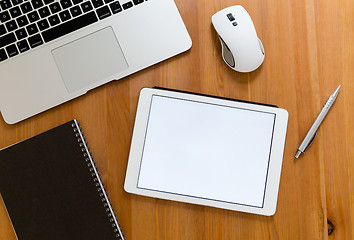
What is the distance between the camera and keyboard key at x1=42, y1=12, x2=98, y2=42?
27.1 inches

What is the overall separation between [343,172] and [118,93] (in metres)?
0.46

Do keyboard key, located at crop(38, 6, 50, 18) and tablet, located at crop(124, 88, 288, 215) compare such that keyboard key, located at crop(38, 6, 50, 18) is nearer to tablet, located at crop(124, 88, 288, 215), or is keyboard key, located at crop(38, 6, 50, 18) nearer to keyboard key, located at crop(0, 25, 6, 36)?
keyboard key, located at crop(0, 25, 6, 36)

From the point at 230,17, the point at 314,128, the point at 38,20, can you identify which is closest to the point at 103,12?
the point at 38,20

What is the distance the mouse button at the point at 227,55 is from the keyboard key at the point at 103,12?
8.6 inches

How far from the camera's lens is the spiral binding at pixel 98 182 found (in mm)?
689

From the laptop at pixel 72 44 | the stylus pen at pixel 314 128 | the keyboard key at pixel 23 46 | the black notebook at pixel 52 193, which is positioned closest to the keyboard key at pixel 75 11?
the laptop at pixel 72 44

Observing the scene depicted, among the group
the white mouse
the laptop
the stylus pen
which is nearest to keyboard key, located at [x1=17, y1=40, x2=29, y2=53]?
the laptop

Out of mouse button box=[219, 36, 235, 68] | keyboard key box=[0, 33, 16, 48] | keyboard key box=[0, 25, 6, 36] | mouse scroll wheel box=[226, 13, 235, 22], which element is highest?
keyboard key box=[0, 25, 6, 36]

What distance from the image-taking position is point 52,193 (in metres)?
0.69

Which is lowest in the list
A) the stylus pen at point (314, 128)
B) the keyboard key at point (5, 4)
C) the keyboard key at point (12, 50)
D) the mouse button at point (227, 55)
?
the stylus pen at point (314, 128)

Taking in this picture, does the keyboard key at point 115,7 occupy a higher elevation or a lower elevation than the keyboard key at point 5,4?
lower

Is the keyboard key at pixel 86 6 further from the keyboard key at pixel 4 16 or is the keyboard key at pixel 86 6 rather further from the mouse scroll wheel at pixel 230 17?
the mouse scroll wheel at pixel 230 17

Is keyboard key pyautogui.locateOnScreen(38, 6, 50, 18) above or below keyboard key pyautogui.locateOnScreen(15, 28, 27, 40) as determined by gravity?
above

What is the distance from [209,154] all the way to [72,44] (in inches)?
13.1
